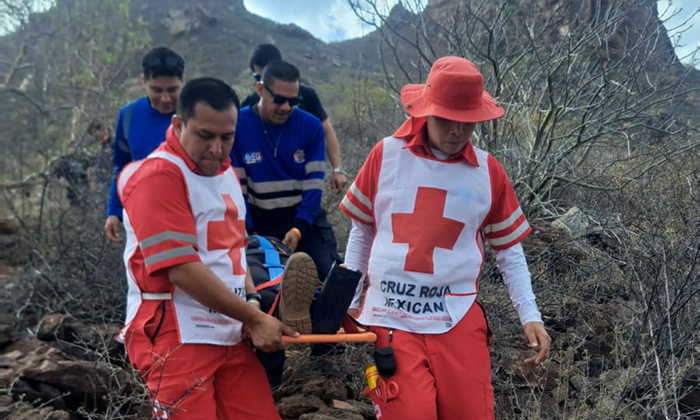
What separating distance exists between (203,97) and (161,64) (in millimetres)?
1455

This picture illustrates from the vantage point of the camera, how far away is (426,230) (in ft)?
7.63

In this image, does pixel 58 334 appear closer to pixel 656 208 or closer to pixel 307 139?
pixel 307 139

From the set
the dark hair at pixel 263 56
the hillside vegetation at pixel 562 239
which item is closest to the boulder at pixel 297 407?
the hillside vegetation at pixel 562 239

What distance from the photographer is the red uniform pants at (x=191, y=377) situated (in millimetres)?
2121

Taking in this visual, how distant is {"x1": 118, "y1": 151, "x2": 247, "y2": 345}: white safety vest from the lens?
7.06ft

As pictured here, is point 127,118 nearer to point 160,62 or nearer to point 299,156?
point 160,62

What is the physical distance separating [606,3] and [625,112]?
148cm

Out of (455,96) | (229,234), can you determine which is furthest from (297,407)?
(455,96)

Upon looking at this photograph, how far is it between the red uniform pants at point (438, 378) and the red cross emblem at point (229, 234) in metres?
0.64

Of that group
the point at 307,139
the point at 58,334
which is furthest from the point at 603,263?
the point at 58,334

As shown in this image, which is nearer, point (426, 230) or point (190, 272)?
point (190, 272)

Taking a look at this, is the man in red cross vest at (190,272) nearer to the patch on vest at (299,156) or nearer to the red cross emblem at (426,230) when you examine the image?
the red cross emblem at (426,230)

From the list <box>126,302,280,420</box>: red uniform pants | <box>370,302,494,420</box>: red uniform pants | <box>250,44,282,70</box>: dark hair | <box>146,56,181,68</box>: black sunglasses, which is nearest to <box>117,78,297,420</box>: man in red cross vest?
<box>126,302,280,420</box>: red uniform pants

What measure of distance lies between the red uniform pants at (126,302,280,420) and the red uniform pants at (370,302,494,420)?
0.52 metres
